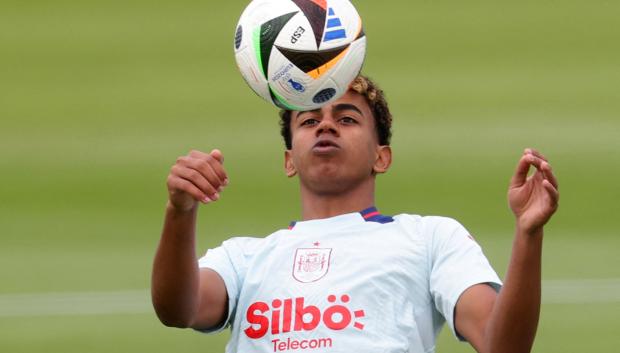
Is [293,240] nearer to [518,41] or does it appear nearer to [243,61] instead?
[243,61]

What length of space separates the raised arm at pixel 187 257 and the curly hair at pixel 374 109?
0.44 meters

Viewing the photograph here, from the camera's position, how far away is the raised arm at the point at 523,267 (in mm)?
2512

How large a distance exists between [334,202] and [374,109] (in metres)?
0.24

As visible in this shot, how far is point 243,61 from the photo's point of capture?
2.91 meters

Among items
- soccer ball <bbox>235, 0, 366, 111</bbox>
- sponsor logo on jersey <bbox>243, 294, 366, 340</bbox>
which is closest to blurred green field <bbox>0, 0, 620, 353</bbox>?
sponsor logo on jersey <bbox>243, 294, 366, 340</bbox>

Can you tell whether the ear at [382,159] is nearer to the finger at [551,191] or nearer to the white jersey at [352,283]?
the white jersey at [352,283]

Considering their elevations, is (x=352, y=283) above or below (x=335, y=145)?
below

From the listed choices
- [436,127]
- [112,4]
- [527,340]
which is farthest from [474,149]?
[527,340]

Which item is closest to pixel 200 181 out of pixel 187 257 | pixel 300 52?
pixel 187 257

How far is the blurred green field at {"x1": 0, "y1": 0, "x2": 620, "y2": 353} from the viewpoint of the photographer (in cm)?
476

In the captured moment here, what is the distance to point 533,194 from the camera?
2.54m

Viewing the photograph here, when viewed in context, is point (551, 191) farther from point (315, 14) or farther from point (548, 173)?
point (315, 14)

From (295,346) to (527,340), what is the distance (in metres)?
0.46

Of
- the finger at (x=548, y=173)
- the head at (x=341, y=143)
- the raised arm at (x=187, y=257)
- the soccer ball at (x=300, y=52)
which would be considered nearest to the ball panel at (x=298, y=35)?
the soccer ball at (x=300, y=52)
